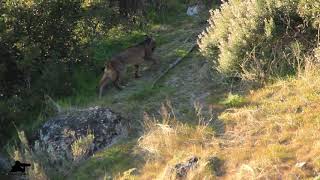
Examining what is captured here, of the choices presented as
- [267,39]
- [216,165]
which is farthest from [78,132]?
[267,39]

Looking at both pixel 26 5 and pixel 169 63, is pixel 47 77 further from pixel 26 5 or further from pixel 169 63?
pixel 169 63

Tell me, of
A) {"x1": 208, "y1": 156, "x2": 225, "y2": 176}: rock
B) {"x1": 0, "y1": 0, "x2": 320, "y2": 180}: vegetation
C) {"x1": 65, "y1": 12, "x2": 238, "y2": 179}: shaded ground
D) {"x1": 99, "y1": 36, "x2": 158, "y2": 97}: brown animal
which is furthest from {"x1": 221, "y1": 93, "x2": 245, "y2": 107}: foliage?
{"x1": 99, "y1": 36, "x2": 158, "y2": 97}: brown animal

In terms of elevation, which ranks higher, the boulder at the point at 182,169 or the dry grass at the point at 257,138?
the dry grass at the point at 257,138

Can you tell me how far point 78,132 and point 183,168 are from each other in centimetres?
263

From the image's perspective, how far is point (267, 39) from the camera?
31.0ft

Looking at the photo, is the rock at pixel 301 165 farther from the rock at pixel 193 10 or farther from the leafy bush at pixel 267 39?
the rock at pixel 193 10

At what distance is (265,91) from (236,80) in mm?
960

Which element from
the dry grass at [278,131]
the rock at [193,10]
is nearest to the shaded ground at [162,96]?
the dry grass at [278,131]

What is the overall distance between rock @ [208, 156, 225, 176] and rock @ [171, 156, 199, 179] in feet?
0.66

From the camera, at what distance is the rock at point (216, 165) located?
7176mm

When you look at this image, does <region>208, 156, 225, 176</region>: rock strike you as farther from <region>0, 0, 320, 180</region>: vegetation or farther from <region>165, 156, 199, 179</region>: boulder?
<region>165, 156, 199, 179</region>: boulder

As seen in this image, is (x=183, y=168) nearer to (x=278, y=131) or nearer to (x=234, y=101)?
(x=278, y=131)

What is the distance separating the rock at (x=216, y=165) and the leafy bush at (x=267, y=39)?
244 cm

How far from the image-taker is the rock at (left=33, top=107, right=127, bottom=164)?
8992mm
